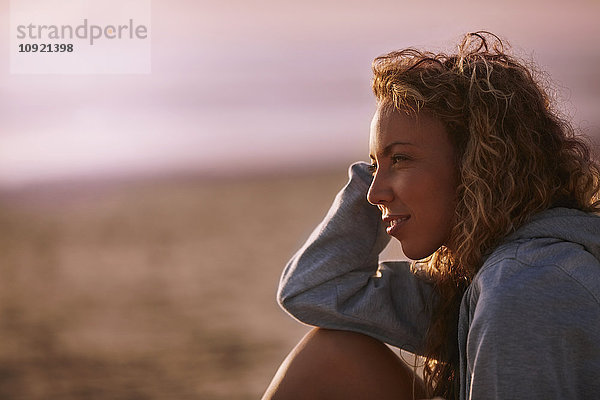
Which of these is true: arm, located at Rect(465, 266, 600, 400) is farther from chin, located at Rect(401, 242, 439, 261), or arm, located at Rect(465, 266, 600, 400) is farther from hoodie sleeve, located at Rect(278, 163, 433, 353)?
hoodie sleeve, located at Rect(278, 163, 433, 353)

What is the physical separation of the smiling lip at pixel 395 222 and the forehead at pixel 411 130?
0.18 metres

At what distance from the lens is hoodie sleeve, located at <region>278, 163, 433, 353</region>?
2.55 metres

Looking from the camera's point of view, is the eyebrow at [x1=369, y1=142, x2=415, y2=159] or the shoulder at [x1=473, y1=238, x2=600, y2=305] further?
the eyebrow at [x1=369, y1=142, x2=415, y2=159]

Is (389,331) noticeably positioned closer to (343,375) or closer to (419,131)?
(343,375)

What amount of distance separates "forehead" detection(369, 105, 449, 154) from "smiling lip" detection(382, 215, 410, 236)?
0.18 meters

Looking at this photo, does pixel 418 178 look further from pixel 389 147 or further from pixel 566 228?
pixel 566 228

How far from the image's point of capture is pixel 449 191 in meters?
2.33

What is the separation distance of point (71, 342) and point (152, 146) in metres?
8.26

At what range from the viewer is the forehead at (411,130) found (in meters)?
2.31

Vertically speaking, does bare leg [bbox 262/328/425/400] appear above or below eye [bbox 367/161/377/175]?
below

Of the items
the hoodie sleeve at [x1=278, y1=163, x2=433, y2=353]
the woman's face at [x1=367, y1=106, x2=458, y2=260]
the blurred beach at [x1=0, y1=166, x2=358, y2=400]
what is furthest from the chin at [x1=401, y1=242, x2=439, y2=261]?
the blurred beach at [x1=0, y1=166, x2=358, y2=400]

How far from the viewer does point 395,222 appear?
7.80 ft

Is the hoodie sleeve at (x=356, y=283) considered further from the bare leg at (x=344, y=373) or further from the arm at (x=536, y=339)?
the arm at (x=536, y=339)

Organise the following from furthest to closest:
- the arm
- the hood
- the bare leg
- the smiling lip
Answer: the bare leg, the smiling lip, the hood, the arm
